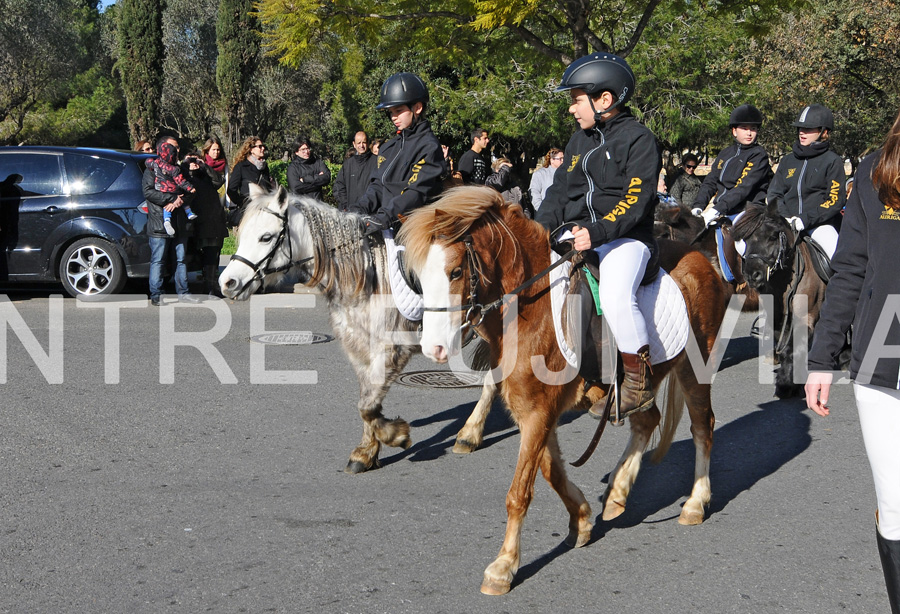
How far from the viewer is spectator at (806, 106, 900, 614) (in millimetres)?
2709

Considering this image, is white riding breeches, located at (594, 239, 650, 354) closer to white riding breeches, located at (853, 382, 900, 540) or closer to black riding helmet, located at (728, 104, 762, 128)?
white riding breeches, located at (853, 382, 900, 540)

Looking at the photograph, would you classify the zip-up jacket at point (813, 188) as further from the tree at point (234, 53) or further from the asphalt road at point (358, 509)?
the tree at point (234, 53)

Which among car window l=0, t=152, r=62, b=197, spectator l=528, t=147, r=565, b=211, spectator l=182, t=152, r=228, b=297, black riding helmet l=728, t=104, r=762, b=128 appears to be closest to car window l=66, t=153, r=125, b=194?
car window l=0, t=152, r=62, b=197

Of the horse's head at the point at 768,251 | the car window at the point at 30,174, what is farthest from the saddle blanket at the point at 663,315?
the car window at the point at 30,174

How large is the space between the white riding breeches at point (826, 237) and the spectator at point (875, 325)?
209 inches

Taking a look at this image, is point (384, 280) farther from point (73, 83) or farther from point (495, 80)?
point (73, 83)

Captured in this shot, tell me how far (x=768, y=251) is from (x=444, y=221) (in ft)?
16.0

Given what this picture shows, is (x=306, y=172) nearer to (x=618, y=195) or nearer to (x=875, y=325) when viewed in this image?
(x=618, y=195)

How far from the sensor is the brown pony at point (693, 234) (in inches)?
343

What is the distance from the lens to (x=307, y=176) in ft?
43.2

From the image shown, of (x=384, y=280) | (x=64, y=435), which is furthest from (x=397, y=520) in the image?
(x=64, y=435)

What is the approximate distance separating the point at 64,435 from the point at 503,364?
11.8ft

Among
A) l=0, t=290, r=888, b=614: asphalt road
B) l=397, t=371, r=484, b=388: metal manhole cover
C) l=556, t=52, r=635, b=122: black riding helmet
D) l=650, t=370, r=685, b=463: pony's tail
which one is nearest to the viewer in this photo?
l=0, t=290, r=888, b=614: asphalt road

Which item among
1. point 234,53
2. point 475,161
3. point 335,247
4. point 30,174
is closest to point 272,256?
point 335,247
